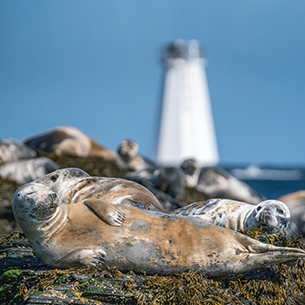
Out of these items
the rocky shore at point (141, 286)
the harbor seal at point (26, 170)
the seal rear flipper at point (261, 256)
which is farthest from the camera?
the harbor seal at point (26, 170)

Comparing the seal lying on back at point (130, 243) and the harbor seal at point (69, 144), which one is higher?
the seal lying on back at point (130, 243)

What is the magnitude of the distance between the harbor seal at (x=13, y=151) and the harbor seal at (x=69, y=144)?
1217mm

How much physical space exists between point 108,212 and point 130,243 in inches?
12.6

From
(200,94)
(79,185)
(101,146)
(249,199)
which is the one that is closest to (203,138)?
(200,94)

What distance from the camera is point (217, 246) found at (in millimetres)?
4109

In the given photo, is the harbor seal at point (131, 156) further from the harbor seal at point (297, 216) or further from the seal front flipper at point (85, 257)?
the seal front flipper at point (85, 257)

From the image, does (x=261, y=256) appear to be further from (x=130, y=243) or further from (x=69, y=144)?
(x=69, y=144)

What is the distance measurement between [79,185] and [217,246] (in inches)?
78.3

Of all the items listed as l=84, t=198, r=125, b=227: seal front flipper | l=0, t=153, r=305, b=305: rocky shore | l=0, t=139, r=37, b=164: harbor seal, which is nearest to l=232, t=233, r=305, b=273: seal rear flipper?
l=0, t=153, r=305, b=305: rocky shore

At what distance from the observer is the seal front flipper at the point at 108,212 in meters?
4.15

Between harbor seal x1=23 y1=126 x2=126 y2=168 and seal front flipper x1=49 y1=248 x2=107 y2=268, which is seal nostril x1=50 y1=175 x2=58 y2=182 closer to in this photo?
seal front flipper x1=49 y1=248 x2=107 y2=268

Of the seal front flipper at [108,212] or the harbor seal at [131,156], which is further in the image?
the harbor seal at [131,156]

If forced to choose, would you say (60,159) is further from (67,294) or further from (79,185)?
(67,294)

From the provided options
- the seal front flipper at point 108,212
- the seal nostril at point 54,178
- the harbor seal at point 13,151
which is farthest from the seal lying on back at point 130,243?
the harbor seal at point 13,151
